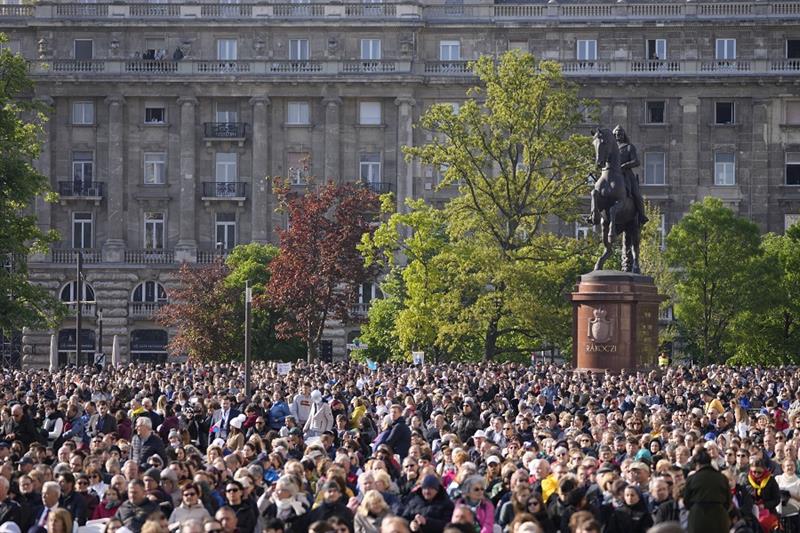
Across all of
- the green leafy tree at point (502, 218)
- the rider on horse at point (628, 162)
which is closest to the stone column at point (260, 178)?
the green leafy tree at point (502, 218)

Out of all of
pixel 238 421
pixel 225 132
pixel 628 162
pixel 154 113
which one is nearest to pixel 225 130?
pixel 225 132

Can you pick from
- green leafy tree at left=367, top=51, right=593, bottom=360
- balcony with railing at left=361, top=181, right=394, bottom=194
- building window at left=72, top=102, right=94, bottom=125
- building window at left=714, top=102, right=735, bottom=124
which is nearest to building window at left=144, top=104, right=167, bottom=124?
building window at left=72, top=102, right=94, bottom=125

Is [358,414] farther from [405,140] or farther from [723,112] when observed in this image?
[723,112]

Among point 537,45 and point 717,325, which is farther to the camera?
point 537,45

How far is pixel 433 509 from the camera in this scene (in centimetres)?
2000

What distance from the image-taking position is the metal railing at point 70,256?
10144 centimetres

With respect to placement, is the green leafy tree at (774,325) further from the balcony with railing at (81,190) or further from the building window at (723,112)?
the balcony with railing at (81,190)

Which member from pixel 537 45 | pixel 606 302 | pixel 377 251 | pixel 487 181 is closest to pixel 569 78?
pixel 537 45

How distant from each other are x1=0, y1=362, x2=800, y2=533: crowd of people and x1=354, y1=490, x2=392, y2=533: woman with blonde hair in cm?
1

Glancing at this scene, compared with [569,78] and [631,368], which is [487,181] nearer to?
[631,368]

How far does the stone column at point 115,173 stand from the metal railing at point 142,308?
10.8 ft

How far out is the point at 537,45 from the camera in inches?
4018

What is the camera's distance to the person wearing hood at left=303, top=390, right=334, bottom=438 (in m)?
34.4

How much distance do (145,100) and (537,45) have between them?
22.2m
